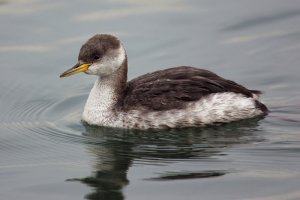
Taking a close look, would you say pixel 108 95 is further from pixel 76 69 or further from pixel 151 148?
pixel 151 148

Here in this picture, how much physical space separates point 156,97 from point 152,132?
0.52 metres

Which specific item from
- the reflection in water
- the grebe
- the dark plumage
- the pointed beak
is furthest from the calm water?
the pointed beak

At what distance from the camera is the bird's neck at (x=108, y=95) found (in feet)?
41.8

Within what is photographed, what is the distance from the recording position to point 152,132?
12.4 m

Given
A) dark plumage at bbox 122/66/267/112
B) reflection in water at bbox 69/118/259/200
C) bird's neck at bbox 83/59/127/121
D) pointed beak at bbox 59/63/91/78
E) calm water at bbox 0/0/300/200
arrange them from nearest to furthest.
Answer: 1. calm water at bbox 0/0/300/200
2. reflection in water at bbox 69/118/259/200
3. dark plumage at bbox 122/66/267/112
4. pointed beak at bbox 59/63/91/78
5. bird's neck at bbox 83/59/127/121

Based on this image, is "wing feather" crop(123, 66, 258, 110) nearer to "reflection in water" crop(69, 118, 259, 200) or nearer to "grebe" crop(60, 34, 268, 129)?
"grebe" crop(60, 34, 268, 129)

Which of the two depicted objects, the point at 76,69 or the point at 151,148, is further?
the point at 76,69

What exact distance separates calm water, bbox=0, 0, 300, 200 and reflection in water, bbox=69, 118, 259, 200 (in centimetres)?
1

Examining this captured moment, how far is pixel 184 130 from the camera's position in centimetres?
1241

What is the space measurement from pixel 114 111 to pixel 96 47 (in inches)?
39.4

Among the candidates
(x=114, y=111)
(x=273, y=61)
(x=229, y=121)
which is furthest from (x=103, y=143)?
(x=273, y=61)

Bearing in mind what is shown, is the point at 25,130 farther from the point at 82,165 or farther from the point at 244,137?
the point at 244,137

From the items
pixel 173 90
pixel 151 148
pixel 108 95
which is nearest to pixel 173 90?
pixel 173 90

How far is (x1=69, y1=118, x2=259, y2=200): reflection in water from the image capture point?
1031 cm
